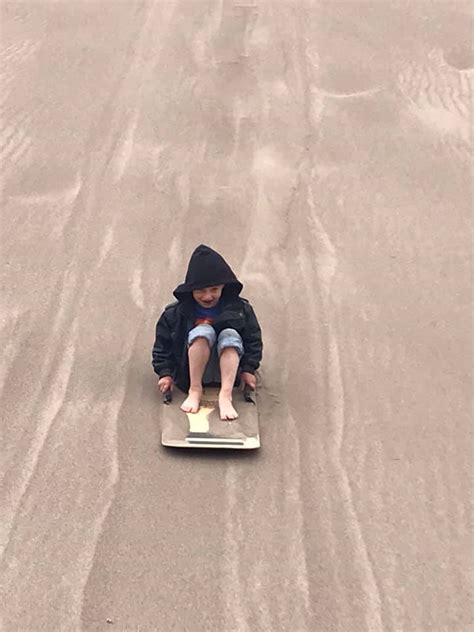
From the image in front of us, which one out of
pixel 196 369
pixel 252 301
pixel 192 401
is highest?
pixel 252 301

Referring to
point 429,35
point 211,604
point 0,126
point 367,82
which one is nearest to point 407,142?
point 367,82

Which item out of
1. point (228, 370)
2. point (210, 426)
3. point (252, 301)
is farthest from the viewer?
point (252, 301)

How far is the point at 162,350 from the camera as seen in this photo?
385 cm

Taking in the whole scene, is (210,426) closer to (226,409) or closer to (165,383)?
(226,409)

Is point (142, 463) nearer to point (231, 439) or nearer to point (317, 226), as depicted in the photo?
point (231, 439)

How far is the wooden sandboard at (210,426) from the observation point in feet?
11.9

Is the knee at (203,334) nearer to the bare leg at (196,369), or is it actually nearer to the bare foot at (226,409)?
the bare leg at (196,369)

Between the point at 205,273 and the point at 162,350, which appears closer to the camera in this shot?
the point at 205,273

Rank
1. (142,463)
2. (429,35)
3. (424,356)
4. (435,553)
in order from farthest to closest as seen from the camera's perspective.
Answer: (429,35), (424,356), (142,463), (435,553)

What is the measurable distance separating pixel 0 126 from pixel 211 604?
380 centimetres

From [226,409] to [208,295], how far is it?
1.55 feet

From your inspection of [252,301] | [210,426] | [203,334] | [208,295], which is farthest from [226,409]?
[252,301]

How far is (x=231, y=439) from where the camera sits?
11.9ft

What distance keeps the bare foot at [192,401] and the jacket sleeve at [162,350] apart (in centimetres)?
13
